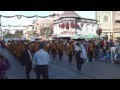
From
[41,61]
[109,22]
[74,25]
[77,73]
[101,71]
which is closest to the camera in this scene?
[41,61]

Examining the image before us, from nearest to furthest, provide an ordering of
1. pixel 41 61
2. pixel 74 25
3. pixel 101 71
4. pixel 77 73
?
pixel 41 61 < pixel 77 73 < pixel 101 71 < pixel 74 25

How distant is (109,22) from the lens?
50.8m

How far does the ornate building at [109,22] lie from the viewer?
48.2m

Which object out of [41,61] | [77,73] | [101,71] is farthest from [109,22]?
[41,61]

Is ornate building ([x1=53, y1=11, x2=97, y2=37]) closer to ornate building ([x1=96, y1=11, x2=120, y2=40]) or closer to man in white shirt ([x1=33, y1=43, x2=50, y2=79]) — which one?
ornate building ([x1=96, y1=11, x2=120, y2=40])

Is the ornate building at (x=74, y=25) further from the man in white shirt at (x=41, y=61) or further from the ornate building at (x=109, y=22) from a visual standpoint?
the man in white shirt at (x=41, y=61)

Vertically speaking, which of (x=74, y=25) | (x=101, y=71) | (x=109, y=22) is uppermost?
(x=109, y=22)

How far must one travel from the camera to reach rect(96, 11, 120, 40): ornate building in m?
48.2

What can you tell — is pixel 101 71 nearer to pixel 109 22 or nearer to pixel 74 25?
pixel 109 22

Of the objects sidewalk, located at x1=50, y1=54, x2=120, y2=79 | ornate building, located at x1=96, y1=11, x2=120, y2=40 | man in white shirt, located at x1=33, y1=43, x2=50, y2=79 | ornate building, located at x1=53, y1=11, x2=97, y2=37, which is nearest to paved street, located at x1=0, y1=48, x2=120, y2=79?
sidewalk, located at x1=50, y1=54, x2=120, y2=79
